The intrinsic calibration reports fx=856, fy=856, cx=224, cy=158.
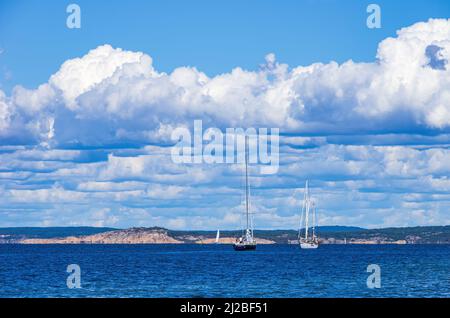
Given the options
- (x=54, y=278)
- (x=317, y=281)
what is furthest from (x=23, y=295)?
(x=317, y=281)

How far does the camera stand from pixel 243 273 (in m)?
132

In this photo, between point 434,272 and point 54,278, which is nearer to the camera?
point 54,278
